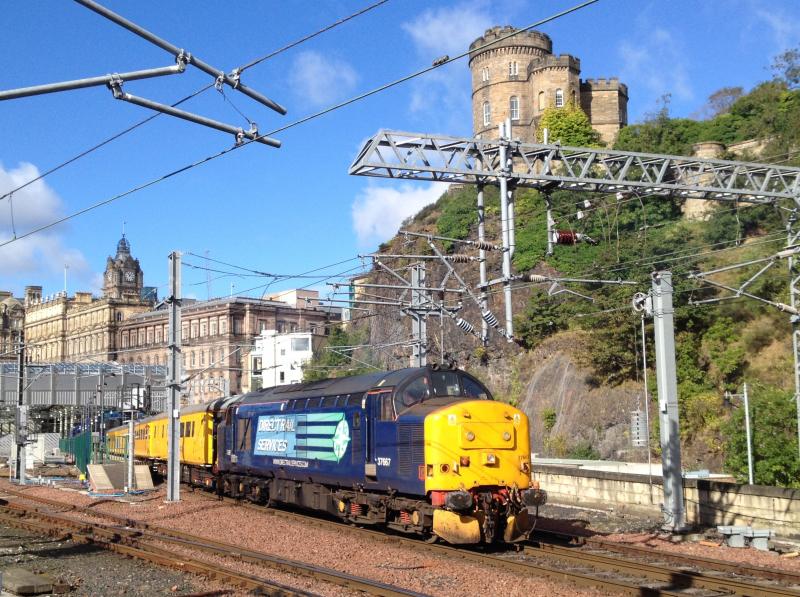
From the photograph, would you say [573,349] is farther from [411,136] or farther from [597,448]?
[411,136]

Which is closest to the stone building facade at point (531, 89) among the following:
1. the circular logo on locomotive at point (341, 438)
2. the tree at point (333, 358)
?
the tree at point (333, 358)

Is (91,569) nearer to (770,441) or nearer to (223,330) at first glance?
(770,441)

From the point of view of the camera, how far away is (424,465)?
54.2ft

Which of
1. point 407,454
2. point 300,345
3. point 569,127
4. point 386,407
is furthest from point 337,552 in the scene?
point 300,345

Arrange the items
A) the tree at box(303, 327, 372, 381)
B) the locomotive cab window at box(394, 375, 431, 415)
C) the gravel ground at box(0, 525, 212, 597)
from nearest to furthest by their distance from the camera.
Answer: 1. the gravel ground at box(0, 525, 212, 597)
2. the locomotive cab window at box(394, 375, 431, 415)
3. the tree at box(303, 327, 372, 381)

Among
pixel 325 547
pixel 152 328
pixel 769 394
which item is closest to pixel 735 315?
pixel 769 394

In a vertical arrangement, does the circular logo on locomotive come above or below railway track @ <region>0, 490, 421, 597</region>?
above

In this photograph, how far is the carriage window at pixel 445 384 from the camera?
59.6 feet

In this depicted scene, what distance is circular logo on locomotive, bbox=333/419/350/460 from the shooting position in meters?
19.6

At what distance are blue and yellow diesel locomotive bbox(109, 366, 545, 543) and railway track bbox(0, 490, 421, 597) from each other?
299 centimetres

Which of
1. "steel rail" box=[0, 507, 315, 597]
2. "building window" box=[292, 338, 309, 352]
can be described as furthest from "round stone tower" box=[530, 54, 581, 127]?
"steel rail" box=[0, 507, 315, 597]

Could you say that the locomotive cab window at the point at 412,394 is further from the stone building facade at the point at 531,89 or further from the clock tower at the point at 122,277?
the clock tower at the point at 122,277

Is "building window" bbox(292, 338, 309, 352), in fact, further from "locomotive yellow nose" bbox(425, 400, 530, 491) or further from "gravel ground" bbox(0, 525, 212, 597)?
"locomotive yellow nose" bbox(425, 400, 530, 491)

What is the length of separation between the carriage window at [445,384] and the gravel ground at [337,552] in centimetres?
335
